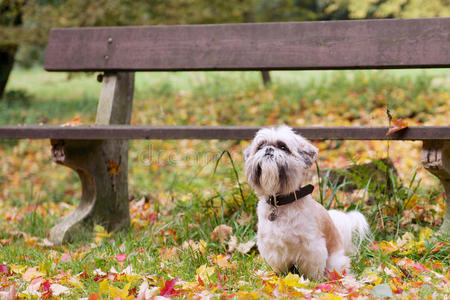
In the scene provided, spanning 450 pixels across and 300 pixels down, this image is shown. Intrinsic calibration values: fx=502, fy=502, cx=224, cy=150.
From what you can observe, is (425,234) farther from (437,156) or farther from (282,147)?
(282,147)

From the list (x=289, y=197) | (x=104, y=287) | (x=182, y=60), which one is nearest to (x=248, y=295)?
(x=289, y=197)

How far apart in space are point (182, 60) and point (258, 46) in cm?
67

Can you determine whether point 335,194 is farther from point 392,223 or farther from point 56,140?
point 56,140

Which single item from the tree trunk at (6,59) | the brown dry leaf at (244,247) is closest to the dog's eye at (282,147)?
the brown dry leaf at (244,247)

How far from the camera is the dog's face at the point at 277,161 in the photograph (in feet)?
8.80

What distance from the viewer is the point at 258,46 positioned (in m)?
4.15

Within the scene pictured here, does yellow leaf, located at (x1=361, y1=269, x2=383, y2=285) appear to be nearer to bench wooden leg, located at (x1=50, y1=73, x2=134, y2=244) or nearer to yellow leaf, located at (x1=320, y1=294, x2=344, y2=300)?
yellow leaf, located at (x1=320, y1=294, x2=344, y2=300)

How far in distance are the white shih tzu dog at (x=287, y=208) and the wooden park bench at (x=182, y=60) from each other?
0.67 m

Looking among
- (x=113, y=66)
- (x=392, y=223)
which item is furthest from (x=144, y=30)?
(x=392, y=223)

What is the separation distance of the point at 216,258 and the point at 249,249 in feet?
0.95

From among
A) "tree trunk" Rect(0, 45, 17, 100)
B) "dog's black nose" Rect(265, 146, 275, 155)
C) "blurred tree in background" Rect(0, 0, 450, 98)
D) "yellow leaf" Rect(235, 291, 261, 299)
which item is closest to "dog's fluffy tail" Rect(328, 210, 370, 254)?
"dog's black nose" Rect(265, 146, 275, 155)

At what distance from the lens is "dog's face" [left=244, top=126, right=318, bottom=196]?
8.80 feet

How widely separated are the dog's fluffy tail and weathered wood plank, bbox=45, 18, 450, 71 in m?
1.27

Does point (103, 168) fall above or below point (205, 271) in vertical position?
above
